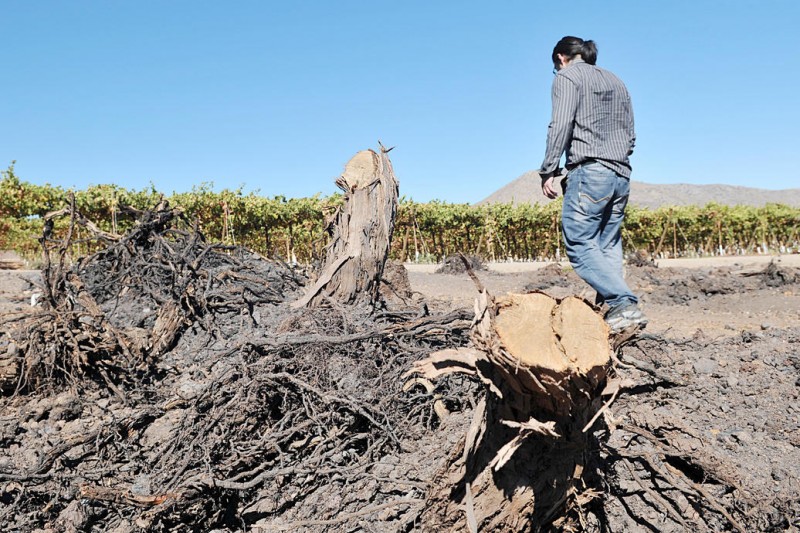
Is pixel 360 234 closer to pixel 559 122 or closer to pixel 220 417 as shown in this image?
pixel 559 122

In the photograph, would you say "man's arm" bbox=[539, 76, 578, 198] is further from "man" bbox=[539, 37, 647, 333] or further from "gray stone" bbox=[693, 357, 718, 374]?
"gray stone" bbox=[693, 357, 718, 374]

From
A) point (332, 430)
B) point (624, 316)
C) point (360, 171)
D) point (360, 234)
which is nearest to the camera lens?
point (332, 430)

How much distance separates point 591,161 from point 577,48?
0.65 m

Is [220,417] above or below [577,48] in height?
below

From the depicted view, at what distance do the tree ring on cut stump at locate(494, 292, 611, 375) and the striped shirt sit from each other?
1.67 meters

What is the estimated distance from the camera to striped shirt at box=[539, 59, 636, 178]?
10.8 feet

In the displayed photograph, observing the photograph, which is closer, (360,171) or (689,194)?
(360,171)

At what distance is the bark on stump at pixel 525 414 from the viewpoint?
166 centimetres

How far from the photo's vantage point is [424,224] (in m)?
18.7

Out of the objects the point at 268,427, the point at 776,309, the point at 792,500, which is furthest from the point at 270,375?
the point at 776,309

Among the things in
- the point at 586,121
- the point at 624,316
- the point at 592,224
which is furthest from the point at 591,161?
the point at 624,316

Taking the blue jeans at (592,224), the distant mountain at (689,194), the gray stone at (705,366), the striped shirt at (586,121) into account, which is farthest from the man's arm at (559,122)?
the distant mountain at (689,194)

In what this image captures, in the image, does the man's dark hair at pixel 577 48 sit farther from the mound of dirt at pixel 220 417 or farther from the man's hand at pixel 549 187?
the mound of dirt at pixel 220 417

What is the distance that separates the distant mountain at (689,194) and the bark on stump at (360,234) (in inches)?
2728
